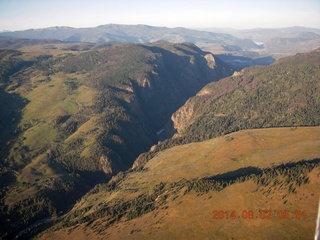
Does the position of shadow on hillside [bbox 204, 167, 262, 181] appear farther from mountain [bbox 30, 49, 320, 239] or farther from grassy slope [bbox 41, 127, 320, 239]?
grassy slope [bbox 41, 127, 320, 239]

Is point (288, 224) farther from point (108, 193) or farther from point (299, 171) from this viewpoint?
point (108, 193)

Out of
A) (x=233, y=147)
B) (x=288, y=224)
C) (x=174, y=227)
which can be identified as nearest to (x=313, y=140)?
(x=233, y=147)

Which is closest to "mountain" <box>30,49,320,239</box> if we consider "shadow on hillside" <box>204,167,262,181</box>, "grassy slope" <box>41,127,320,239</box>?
"shadow on hillside" <box>204,167,262,181</box>
